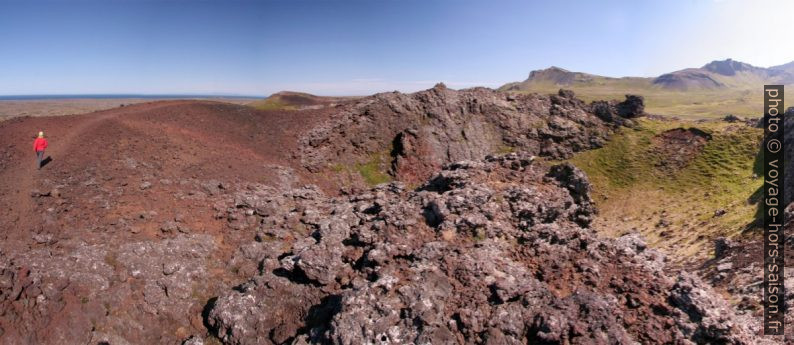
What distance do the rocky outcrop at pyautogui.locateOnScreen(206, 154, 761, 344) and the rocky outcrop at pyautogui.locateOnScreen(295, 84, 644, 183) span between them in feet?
46.7

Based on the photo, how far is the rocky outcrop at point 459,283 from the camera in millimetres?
13539

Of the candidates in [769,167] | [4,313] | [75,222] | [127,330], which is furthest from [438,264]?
[769,167]

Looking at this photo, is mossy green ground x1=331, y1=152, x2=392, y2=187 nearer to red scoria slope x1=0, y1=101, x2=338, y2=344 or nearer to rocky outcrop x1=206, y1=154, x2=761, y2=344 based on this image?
red scoria slope x1=0, y1=101, x2=338, y2=344

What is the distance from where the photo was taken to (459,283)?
50.9 ft

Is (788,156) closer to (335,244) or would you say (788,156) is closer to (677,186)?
(677,186)

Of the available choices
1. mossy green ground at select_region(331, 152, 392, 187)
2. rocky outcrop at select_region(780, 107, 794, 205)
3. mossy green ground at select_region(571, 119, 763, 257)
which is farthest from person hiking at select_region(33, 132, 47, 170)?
rocky outcrop at select_region(780, 107, 794, 205)

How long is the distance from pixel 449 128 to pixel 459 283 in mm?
28545

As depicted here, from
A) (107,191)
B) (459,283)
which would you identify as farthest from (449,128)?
(107,191)

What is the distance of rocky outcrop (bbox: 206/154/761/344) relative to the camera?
1354cm

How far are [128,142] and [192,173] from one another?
640 centimetres

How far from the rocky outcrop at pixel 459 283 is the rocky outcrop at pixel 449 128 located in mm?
14238

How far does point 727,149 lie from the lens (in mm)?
38375

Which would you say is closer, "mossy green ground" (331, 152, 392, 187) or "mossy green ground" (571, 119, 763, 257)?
"mossy green ground" (571, 119, 763, 257)

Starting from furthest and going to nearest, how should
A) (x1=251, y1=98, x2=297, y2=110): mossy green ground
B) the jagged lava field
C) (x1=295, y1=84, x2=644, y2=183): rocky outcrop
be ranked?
(x1=251, y1=98, x2=297, y2=110): mossy green ground
(x1=295, y1=84, x2=644, y2=183): rocky outcrop
the jagged lava field
